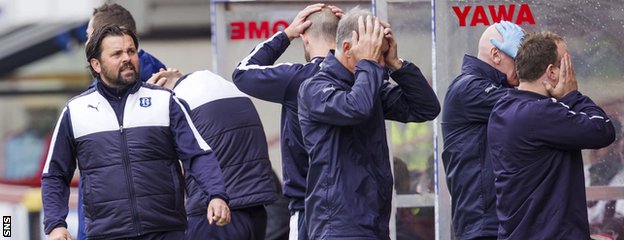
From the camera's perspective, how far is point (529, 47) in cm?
612

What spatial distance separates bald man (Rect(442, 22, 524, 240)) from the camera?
662cm

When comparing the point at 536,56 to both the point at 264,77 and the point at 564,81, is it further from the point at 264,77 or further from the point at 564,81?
the point at 264,77

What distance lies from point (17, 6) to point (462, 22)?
5.61 m

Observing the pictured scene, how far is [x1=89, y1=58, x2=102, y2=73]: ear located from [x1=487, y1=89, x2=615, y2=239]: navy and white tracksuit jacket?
6.66 feet

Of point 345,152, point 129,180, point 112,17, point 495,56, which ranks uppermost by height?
point 112,17

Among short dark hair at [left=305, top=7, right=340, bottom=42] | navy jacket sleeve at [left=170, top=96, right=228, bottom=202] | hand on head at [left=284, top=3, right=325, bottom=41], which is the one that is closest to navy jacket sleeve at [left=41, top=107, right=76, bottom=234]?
navy jacket sleeve at [left=170, top=96, right=228, bottom=202]

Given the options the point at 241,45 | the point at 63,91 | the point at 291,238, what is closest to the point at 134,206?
the point at 291,238

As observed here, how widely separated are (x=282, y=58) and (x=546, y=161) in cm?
321

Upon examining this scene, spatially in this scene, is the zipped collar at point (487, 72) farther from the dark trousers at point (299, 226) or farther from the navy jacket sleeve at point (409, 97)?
the dark trousers at point (299, 226)

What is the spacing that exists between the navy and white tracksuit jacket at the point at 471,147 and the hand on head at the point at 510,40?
0.12m

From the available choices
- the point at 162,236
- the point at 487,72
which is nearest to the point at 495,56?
the point at 487,72

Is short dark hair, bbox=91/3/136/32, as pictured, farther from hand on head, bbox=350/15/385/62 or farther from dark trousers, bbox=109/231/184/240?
hand on head, bbox=350/15/385/62

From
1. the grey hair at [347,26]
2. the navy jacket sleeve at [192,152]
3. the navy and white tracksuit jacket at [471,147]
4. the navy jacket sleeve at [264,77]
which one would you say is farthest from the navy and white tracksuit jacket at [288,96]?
the navy and white tracksuit jacket at [471,147]

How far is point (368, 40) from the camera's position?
5996 millimetres
